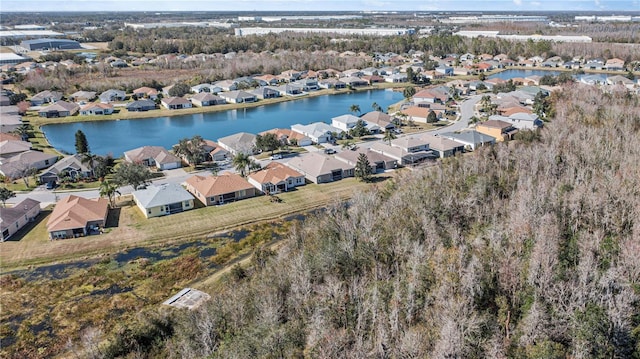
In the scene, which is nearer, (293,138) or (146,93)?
(293,138)

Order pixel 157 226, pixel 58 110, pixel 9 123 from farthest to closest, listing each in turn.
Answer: pixel 58 110
pixel 9 123
pixel 157 226

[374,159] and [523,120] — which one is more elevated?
[523,120]

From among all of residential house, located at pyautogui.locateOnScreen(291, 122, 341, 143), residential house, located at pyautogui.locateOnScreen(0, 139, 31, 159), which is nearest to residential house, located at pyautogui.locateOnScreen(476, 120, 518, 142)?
residential house, located at pyautogui.locateOnScreen(291, 122, 341, 143)

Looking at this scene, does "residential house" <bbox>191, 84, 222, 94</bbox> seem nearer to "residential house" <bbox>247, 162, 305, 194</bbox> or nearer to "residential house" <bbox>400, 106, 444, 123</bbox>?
"residential house" <bbox>400, 106, 444, 123</bbox>

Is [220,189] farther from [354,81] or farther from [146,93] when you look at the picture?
[354,81]

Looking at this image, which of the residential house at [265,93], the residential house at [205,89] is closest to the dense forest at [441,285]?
the residential house at [265,93]

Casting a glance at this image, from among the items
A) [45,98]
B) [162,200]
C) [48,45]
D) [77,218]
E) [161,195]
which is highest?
[48,45]

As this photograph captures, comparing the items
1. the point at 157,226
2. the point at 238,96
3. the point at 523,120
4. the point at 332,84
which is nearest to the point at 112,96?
the point at 238,96
